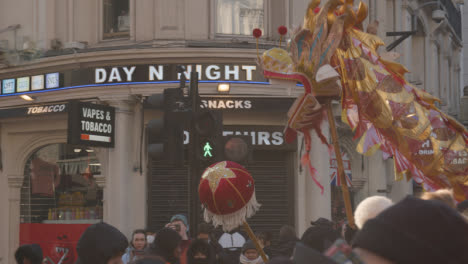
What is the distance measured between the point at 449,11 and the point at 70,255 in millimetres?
19785

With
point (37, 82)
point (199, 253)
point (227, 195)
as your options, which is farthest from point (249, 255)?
point (37, 82)

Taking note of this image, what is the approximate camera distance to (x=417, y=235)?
6.71 ft

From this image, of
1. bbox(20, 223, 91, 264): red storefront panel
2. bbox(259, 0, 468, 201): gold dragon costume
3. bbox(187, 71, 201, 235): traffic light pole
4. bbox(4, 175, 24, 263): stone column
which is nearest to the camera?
bbox(259, 0, 468, 201): gold dragon costume

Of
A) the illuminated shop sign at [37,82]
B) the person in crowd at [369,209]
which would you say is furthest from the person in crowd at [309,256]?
the illuminated shop sign at [37,82]

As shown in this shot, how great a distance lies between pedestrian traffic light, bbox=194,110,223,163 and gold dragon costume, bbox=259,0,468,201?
2.69 m

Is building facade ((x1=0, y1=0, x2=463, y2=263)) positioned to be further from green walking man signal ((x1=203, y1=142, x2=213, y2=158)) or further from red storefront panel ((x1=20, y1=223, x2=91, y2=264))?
green walking man signal ((x1=203, y1=142, x2=213, y2=158))

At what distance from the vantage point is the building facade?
18781 millimetres

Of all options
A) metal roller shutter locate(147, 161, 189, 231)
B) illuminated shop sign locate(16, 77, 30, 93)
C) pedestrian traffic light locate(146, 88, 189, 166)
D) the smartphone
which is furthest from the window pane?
the smartphone

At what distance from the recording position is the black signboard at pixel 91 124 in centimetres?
1755

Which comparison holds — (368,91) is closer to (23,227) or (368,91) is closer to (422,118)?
(422,118)

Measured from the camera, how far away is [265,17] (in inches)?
765

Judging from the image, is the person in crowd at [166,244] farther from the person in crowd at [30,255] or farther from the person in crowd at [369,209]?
the person in crowd at [369,209]

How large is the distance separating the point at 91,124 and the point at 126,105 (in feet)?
3.79

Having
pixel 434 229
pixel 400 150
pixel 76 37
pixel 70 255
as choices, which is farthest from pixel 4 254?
pixel 434 229
